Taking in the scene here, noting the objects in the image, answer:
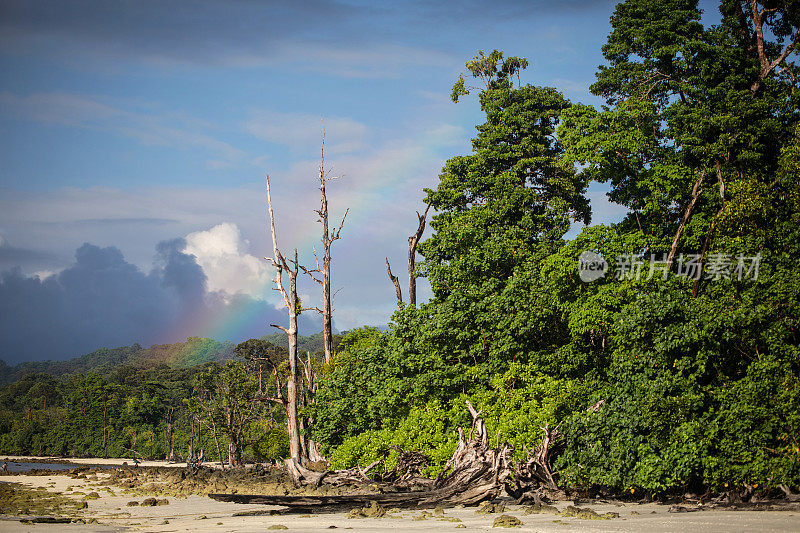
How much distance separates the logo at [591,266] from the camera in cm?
1767

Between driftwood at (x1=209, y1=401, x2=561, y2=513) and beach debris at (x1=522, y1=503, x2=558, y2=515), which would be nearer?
beach debris at (x1=522, y1=503, x2=558, y2=515)

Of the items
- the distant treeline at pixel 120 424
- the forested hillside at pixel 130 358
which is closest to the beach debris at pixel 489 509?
the distant treeline at pixel 120 424

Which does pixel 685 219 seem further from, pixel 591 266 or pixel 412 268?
pixel 412 268

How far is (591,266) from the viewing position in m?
17.8

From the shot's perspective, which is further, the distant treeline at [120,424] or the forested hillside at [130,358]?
the forested hillside at [130,358]

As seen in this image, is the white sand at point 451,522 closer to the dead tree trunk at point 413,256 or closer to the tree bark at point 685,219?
the tree bark at point 685,219

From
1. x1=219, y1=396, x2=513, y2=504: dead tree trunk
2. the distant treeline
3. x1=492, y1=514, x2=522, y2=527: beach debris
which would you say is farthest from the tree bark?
the distant treeline

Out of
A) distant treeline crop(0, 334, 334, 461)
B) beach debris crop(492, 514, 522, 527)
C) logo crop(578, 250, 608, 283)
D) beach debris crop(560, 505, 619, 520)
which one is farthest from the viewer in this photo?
distant treeline crop(0, 334, 334, 461)

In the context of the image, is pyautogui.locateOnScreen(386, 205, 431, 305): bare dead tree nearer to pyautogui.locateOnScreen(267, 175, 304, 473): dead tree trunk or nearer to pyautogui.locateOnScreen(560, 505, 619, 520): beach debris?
pyautogui.locateOnScreen(267, 175, 304, 473): dead tree trunk

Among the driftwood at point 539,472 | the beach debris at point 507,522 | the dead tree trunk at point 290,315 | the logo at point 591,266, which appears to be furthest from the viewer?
the dead tree trunk at point 290,315

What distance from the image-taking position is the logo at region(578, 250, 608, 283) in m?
17.7

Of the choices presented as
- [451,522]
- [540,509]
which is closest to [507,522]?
[451,522]

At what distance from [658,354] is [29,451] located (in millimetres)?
72411

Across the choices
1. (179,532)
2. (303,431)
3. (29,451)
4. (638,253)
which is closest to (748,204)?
(638,253)
